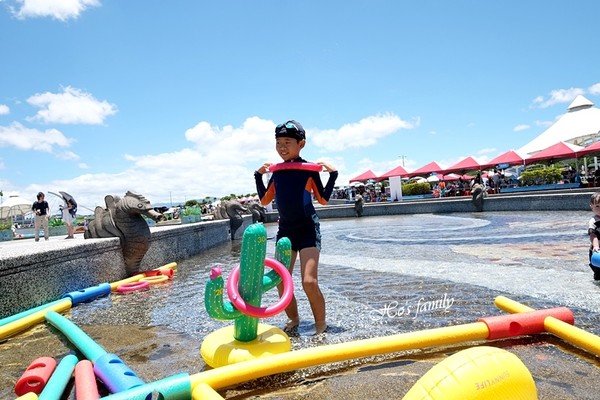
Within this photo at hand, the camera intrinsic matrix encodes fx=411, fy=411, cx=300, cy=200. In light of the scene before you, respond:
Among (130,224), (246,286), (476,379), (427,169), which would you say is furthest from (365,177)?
(476,379)

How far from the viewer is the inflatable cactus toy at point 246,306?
8.16ft

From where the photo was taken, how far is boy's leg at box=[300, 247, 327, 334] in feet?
10.3

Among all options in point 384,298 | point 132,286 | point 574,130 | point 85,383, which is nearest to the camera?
point 85,383

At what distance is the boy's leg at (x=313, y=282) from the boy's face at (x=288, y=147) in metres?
0.76

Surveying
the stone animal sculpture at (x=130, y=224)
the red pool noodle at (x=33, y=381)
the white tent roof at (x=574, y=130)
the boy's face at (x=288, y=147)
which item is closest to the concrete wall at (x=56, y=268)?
the stone animal sculpture at (x=130, y=224)

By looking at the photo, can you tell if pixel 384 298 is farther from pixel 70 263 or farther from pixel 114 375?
pixel 70 263

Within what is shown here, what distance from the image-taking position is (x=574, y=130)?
24859 mm

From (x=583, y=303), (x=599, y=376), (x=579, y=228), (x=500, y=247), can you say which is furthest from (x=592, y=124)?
(x=599, y=376)

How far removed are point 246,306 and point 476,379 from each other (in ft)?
5.16

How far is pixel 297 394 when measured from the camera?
216 centimetres

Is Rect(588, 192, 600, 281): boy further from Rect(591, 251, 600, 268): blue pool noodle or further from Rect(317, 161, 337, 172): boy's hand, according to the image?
Rect(317, 161, 337, 172): boy's hand

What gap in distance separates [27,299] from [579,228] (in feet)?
34.9

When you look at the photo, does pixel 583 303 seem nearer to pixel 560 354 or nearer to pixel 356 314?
pixel 560 354

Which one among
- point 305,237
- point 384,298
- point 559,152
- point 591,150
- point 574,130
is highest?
point 574,130
